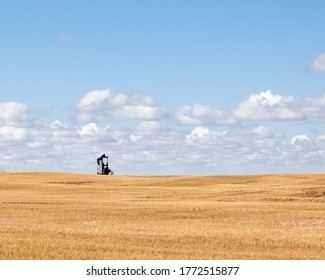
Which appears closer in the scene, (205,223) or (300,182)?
(205,223)

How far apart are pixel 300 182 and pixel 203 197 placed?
83.4ft

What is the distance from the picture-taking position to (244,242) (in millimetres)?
32188

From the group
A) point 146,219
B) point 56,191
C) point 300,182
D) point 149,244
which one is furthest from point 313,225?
point 300,182

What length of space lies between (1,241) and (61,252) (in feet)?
11.6

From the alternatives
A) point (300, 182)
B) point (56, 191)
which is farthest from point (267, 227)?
point (300, 182)

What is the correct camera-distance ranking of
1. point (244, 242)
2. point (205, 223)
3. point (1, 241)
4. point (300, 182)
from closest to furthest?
1. point (1, 241)
2. point (244, 242)
3. point (205, 223)
4. point (300, 182)

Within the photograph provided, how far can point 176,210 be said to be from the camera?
52.8 meters

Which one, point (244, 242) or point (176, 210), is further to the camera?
point (176, 210)

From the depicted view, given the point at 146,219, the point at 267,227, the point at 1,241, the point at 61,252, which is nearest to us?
the point at 61,252

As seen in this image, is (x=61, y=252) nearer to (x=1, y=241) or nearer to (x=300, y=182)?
(x=1, y=241)
